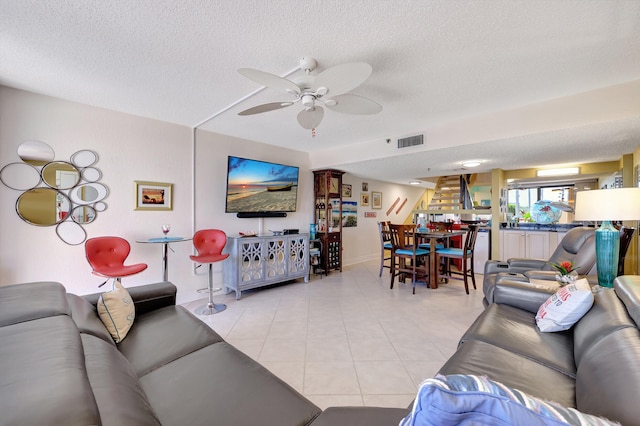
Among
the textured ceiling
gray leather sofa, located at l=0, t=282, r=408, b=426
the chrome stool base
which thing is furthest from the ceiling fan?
the chrome stool base

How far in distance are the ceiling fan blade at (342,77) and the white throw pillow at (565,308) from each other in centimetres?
186

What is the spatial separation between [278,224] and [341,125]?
209cm

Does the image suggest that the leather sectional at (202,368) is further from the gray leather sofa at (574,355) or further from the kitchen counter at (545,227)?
the kitchen counter at (545,227)

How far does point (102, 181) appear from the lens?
9.61ft

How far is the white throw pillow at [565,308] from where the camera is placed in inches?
61.2

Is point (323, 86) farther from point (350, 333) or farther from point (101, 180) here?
point (101, 180)

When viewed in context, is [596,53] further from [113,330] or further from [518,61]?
[113,330]

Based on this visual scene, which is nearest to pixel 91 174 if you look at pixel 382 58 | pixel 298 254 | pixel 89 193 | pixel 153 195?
pixel 89 193

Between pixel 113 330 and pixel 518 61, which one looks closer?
pixel 113 330

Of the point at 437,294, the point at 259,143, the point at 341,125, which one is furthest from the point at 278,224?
the point at 437,294

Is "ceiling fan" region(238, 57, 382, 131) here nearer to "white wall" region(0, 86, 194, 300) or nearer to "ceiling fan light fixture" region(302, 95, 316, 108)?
"ceiling fan light fixture" region(302, 95, 316, 108)

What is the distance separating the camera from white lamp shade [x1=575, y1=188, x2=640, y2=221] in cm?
192

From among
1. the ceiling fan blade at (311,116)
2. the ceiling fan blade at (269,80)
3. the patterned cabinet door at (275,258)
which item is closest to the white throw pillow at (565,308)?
the ceiling fan blade at (311,116)

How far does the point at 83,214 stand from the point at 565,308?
4284 mm
